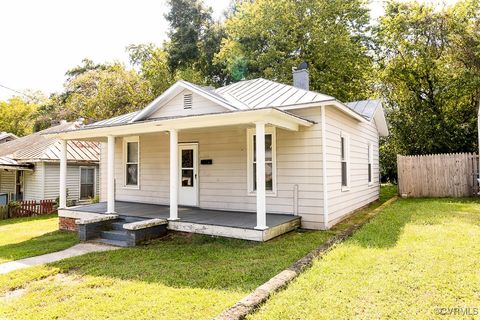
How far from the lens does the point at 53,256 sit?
704 cm

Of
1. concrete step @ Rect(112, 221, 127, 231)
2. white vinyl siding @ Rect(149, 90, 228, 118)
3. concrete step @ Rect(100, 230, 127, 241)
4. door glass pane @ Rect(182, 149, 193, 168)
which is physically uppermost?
white vinyl siding @ Rect(149, 90, 228, 118)

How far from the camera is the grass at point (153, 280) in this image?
415 centimetres

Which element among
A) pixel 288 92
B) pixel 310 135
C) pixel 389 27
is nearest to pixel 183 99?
pixel 288 92

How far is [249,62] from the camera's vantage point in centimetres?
2309

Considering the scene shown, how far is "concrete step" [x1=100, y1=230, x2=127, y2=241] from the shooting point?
26.6 ft

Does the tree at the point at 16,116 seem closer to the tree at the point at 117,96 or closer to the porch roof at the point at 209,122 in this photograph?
the tree at the point at 117,96

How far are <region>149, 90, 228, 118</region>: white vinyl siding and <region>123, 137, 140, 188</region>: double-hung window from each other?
2282 mm

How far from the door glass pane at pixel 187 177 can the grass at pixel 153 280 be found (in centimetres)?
344

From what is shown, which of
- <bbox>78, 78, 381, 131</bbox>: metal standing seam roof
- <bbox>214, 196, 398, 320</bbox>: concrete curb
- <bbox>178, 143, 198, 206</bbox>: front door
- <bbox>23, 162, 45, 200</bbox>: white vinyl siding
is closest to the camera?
<bbox>214, 196, 398, 320</bbox>: concrete curb

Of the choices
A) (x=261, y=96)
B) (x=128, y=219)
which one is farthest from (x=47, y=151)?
(x=261, y=96)

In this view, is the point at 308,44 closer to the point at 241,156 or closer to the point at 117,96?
the point at 117,96

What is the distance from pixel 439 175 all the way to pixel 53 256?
1525 cm

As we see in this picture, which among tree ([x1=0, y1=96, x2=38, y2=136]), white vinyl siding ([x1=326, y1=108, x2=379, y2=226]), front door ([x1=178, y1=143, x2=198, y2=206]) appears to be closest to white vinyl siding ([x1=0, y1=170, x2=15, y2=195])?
front door ([x1=178, y1=143, x2=198, y2=206])

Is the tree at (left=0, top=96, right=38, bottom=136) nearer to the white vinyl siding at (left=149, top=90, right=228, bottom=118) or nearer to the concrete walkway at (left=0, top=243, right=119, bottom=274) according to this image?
the white vinyl siding at (left=149, top=90, right=228, bottom=118)
